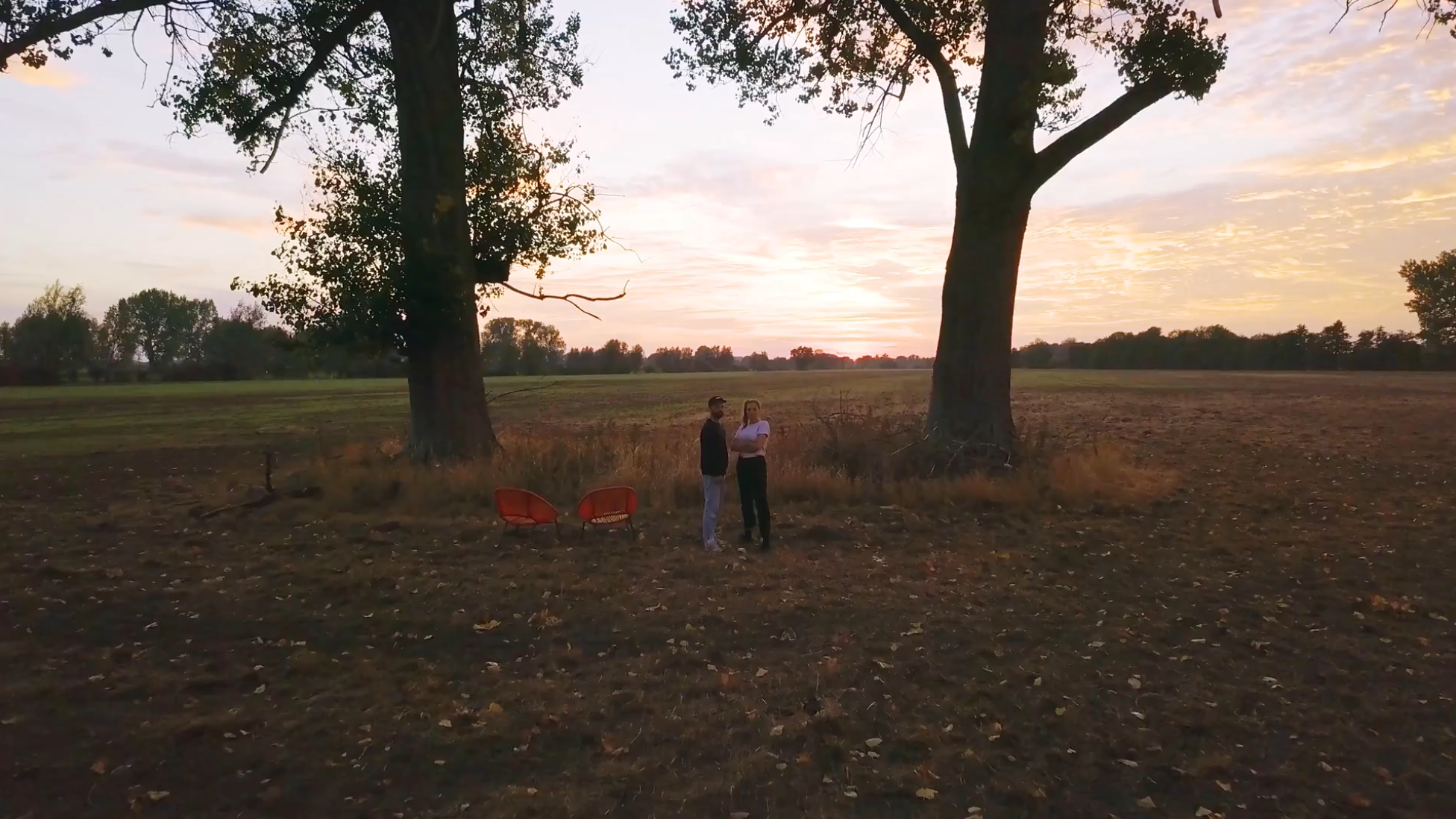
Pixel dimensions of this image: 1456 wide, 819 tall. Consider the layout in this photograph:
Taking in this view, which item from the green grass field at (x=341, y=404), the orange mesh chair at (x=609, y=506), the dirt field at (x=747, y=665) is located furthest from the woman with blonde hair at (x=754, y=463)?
the green grass field at (x=341, y=404)

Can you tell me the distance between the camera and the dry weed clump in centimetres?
1422

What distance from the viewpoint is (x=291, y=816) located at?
→ 4.83m

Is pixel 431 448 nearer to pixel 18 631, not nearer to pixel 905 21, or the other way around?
pixel 18 631

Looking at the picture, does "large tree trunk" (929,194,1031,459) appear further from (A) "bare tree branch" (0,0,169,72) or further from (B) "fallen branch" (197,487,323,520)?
(A) "bare tree branch" (0,0,169,72)

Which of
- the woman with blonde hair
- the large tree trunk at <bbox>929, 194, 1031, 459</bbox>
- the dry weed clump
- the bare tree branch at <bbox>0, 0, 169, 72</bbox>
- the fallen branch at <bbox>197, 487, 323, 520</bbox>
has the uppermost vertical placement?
the bare tree branch at <bbox>0, 0, 169, 72</bbox>

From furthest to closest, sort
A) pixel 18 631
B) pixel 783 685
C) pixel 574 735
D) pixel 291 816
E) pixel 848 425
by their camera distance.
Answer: pixel 848 425, pixel 18 631, pixel 783 685, pixel 574 735, pixel 291 816

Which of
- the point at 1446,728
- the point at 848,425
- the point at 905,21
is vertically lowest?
the point at 1446,728

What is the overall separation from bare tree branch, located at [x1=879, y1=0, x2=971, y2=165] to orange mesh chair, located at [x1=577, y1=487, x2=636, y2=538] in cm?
955

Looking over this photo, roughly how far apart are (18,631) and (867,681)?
24.5ft

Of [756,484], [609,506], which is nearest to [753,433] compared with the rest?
[756,484]

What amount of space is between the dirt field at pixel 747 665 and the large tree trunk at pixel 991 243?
3.09 metres

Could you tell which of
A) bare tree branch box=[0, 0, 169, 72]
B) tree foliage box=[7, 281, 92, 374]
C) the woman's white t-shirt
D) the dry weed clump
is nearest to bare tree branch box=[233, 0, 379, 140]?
bare tree branch box=[0, 0, 169, 72]

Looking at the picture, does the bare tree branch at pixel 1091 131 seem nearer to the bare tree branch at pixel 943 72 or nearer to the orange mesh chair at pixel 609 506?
the bare tree branch at pixel 943 72

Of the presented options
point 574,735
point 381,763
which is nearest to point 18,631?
point 381,763
